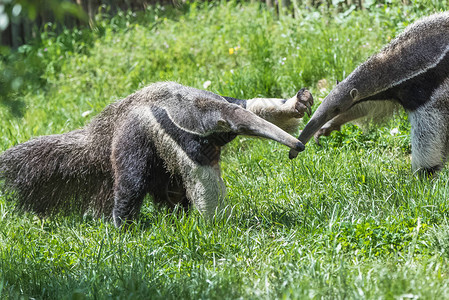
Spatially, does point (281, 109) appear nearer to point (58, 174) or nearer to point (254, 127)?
point (254, 127)

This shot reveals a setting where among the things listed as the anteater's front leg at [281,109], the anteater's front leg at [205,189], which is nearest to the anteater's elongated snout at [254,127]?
the anteater's front leg at [205,189]

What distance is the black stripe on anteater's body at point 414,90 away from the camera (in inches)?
195

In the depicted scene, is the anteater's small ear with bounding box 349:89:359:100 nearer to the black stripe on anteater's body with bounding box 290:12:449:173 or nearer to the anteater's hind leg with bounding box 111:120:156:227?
the black stripe on anteater's body with bounding box 290:12:449:173

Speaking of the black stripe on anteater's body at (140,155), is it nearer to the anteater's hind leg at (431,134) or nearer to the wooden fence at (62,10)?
the wooden fence at (62,10)

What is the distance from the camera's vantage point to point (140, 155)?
4578mm

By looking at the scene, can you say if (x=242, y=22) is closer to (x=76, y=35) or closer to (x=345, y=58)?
(x=345, y=58)

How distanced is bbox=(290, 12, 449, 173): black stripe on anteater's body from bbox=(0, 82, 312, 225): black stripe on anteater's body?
69 cm

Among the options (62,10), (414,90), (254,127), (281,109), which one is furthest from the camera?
(414,90)

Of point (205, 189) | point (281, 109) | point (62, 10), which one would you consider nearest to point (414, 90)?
point (281, 109)

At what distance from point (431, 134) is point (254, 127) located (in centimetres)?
168

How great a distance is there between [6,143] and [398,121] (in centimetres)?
462

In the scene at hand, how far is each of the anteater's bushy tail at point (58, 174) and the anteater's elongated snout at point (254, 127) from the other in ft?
4.36

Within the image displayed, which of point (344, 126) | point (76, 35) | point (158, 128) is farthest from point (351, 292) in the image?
point (76, 35)

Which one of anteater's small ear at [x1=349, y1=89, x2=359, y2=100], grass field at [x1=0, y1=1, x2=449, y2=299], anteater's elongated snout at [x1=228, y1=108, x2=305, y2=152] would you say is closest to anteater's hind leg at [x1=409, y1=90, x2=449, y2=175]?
grass field at [x1=0, y1=1, x2=449, y2=299]
